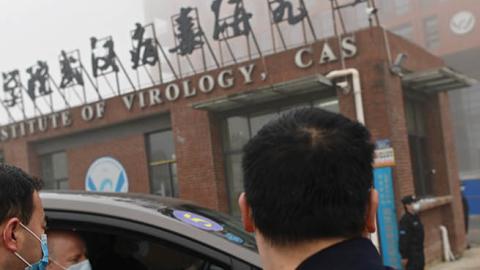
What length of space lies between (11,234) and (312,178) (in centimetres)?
92

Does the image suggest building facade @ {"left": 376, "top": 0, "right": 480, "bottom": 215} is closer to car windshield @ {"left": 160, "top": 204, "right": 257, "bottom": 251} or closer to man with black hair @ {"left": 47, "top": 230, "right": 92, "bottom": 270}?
car windshield @ {"left": 160, "top": 204, "right": 257, "bottom": 251}

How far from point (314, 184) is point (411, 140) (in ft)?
37.7

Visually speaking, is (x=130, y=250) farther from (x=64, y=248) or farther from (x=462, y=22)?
(x=462, y=22)

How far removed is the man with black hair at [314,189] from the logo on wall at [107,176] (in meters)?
12.9

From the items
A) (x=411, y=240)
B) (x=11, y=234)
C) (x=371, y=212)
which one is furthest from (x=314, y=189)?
(x=411, y=240)

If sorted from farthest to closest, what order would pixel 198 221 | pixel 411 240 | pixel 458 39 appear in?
pixel 458 39
pixel 411 240
pixel 198 221

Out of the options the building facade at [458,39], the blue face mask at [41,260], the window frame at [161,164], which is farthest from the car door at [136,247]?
the building facade at [458,39]

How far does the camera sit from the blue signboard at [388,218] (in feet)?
33.4

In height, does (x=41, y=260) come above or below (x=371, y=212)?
below

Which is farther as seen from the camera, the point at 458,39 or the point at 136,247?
the point at 458,39

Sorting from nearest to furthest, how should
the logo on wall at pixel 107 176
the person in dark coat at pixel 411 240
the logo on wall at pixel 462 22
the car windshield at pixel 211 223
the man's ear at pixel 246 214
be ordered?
the man's ear at pixel 246 214, the car windshield at pixel 211 223, the person in dark coat at pixel 411 240, the logo on wall at pixel 107 176, the logo on wall at pixel 462 22

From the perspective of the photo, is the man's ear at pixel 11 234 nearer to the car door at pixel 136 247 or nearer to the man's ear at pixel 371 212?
the car door at pixel 136 247

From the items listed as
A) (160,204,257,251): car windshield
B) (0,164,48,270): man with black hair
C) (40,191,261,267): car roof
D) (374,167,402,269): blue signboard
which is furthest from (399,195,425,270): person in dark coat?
(0,164,48,270): man with black hair

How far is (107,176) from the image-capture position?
14281 millimetres
